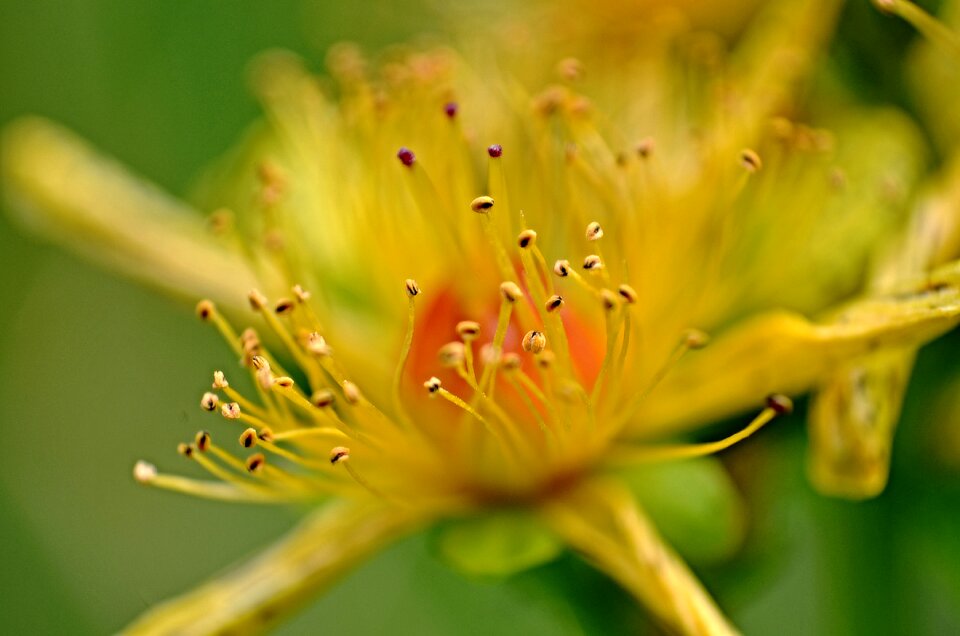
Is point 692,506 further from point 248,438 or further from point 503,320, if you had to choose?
point 248,438

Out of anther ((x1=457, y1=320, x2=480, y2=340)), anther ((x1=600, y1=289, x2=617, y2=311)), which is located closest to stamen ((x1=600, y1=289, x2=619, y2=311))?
anther ((x1=600, y1=289, x2=617, y2=311))

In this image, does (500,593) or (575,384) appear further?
(500,593)

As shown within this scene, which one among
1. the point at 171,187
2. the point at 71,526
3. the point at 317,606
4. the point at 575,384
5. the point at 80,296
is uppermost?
the point at 575,384

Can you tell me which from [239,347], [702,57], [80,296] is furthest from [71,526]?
[702,57]

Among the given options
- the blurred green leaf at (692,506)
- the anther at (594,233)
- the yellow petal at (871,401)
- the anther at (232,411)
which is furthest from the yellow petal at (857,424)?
the anther at (232,411)

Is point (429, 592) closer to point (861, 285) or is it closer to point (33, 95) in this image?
point (861, 285)

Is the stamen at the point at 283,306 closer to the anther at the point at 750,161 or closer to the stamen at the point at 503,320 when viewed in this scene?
the stamen at the point at 503,320
